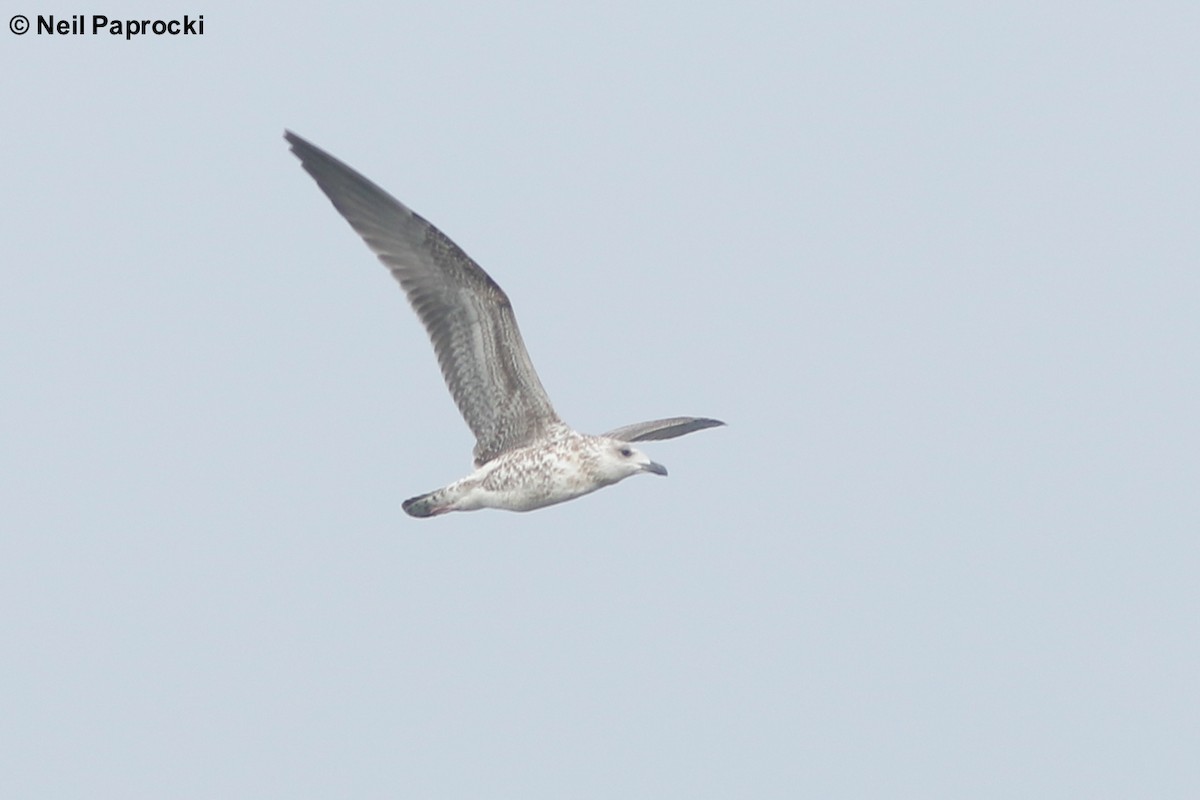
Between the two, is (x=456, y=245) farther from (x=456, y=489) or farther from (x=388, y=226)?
(x=456, y=489)

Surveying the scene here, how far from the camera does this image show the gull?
18.0 meters

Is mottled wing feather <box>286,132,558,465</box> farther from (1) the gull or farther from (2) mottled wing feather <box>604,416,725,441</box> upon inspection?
(2) mottled wing feather <box>604,416,725,441</box>

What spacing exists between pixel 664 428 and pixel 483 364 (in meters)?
2.17

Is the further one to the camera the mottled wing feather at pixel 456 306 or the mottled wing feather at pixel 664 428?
the mottled wing feather at pixel 664 428

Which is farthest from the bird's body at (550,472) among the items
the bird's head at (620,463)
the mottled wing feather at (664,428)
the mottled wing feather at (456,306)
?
the mottled wing feather at (664,428)

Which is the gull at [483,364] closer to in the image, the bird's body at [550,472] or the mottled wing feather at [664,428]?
the bird's body at [550,472]

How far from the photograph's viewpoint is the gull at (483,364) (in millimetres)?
17969

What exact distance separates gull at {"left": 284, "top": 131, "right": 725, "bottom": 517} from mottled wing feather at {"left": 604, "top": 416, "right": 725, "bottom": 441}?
1.16 meters

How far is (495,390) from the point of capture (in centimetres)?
1827

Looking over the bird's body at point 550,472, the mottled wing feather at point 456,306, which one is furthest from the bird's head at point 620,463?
the mottled wing feather at point 456,306

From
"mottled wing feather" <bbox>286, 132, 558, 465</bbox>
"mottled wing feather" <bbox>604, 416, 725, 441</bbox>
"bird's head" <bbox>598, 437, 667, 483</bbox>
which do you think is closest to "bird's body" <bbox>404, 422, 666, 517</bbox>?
"bird's head" <bbox>598, 437, 667, 483</bbox>

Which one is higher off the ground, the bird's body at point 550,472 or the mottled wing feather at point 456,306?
the mottled wing feather at point 456,306

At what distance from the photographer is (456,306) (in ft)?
59.3

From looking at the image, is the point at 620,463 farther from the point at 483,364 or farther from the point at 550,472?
the point at 483,364
